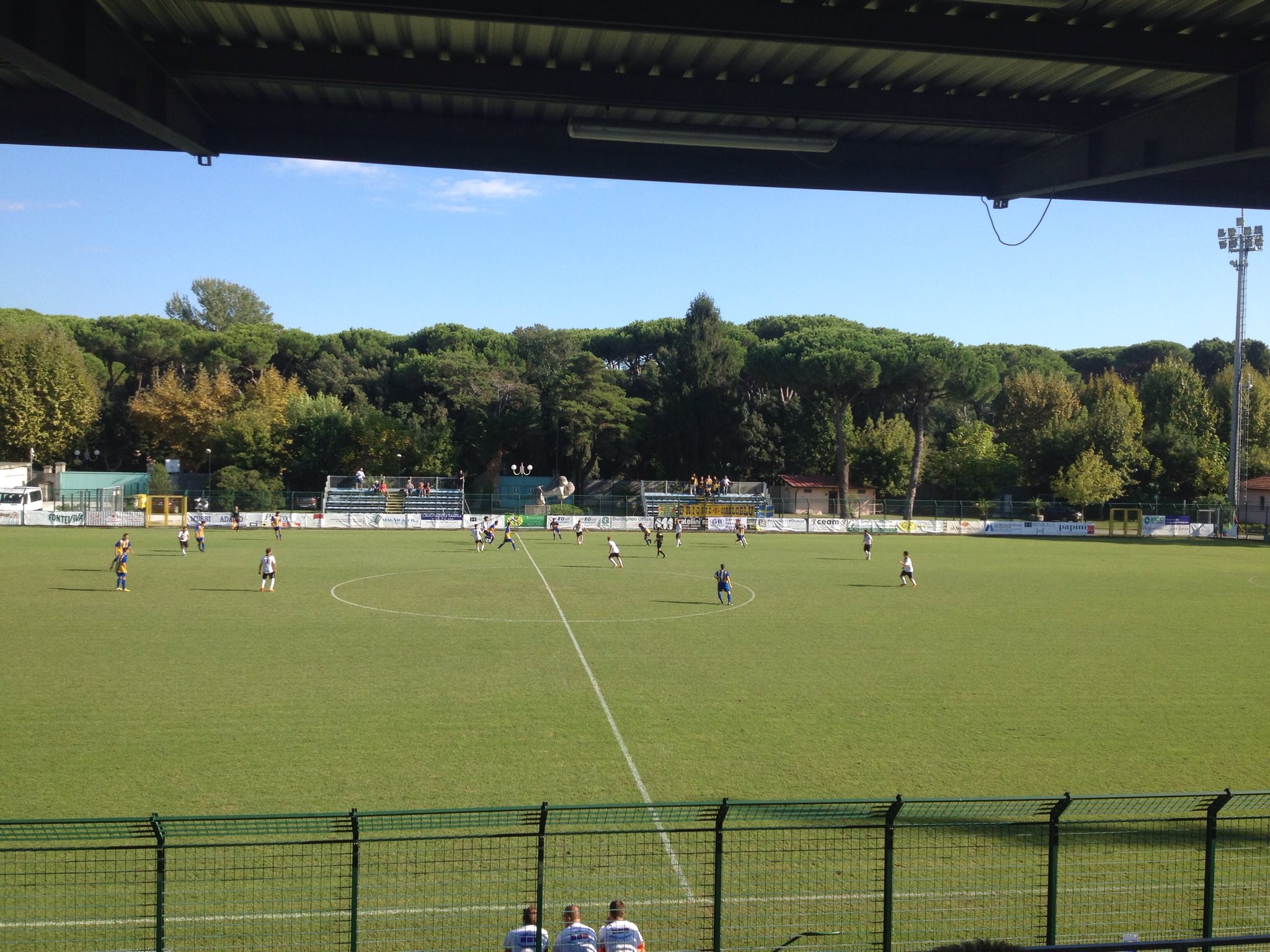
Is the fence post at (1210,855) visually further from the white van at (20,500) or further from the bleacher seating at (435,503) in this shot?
the white van at (20,500)

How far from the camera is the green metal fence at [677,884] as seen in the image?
7.29 m

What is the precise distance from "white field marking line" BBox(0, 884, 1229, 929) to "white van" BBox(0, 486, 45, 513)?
59.5 metres

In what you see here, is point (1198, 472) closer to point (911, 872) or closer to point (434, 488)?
point (434, 488)

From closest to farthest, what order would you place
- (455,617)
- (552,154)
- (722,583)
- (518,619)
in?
(552,154), (518,619), (455,617), (722,583)

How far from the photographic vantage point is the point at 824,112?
7988 mm

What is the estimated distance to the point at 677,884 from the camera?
353 inches

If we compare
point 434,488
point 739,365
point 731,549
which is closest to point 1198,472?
point 739,365

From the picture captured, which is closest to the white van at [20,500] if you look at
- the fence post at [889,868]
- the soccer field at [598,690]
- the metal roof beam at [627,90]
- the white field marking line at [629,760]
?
the soccer field at [598,690]

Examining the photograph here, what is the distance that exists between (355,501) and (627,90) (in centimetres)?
6131

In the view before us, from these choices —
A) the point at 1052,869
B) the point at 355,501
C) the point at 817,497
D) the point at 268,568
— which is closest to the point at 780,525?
the point at 817,497

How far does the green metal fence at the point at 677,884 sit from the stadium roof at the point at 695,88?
17.1 feet

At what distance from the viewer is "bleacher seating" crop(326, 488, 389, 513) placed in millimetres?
65188

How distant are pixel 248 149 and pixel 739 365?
78.1 meters

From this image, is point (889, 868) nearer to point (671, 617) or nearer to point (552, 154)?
point (552, 154)
